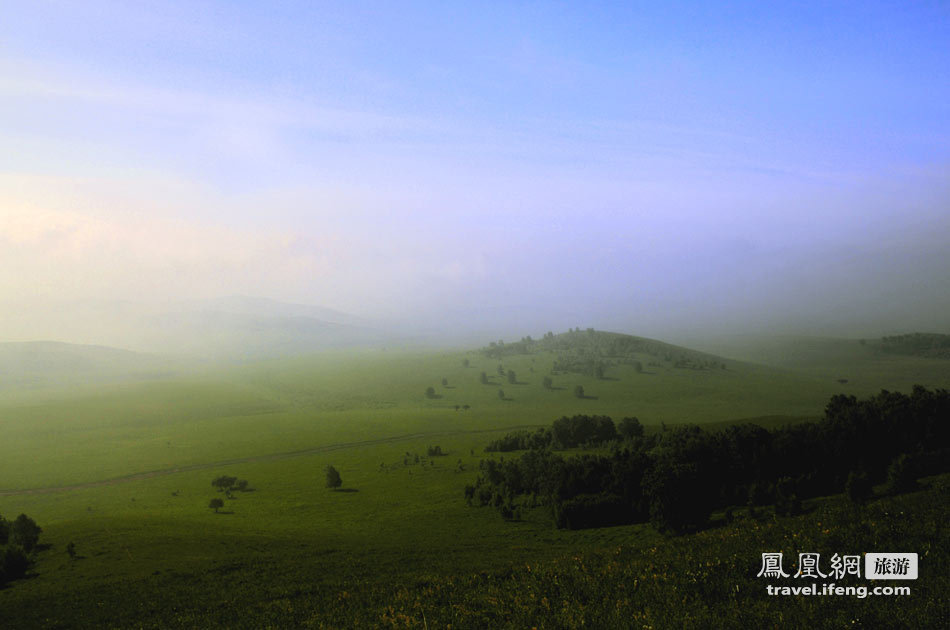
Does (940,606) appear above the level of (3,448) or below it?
above

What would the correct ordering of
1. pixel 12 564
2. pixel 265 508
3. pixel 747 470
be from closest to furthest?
pixel 12 564, pixel 747 470, pixel 265 508

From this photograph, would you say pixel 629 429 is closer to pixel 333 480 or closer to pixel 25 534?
pixel 333 480

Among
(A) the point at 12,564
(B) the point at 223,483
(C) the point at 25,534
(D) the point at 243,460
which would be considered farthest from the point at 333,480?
(A) the point at 12,564

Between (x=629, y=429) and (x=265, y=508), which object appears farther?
(x=629, y=429)

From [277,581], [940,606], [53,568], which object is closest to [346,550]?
[277,581]

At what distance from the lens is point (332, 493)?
92.8 m

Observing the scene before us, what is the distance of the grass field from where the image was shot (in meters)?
33.4

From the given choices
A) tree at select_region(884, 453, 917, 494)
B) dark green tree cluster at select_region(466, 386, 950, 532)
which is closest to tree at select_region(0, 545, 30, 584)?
dark green tree cluster at select_region(466, 386, 950, 532)

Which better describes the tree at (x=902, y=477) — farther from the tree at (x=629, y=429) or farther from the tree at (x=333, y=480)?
the tree at (x=333, y=480)

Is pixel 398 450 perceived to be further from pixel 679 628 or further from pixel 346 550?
pixel 679 628

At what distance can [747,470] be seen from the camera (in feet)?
218

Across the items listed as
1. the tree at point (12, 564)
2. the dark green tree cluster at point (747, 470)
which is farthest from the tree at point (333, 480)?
the tree at point (12, 564)

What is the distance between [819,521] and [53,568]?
61361mm

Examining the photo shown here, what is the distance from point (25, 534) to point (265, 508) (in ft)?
113
